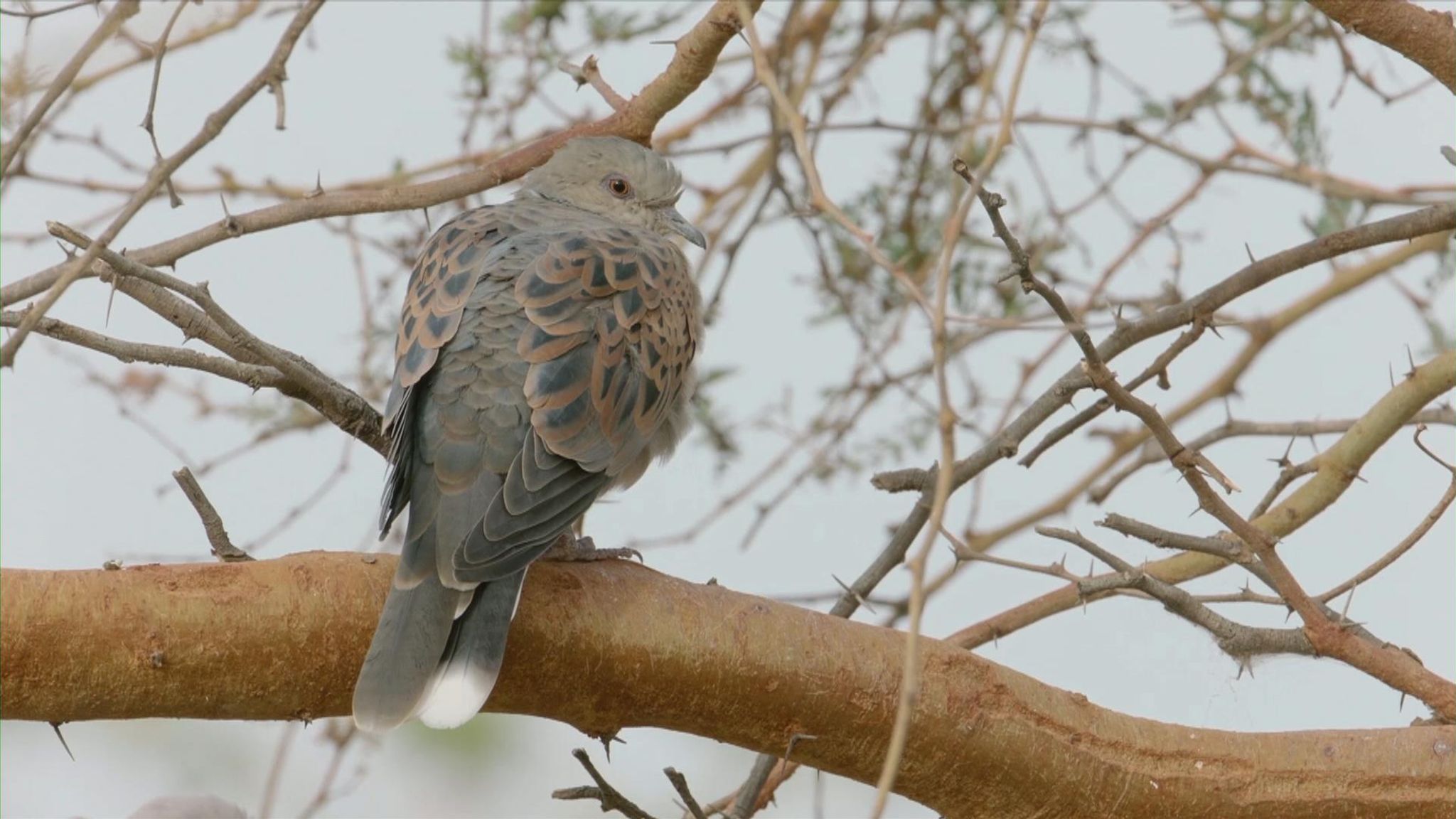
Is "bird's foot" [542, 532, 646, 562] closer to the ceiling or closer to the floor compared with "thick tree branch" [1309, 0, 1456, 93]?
closer to the floor

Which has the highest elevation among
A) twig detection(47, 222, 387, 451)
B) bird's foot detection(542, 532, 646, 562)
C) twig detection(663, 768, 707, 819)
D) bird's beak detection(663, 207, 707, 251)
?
bird's beak detection(663, 207, 707, 251)

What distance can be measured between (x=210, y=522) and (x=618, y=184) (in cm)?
222

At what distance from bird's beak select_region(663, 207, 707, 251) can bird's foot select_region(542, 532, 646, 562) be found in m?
1.48

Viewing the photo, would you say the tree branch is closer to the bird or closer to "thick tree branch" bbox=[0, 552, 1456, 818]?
the bird

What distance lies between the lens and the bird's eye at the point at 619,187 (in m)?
4.85

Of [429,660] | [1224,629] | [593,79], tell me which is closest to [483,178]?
[593,79]

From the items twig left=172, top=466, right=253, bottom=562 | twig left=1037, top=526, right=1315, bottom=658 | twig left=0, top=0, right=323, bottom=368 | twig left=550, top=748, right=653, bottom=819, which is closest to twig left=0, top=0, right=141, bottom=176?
twig left=0, top=0, right=323, bottom=368

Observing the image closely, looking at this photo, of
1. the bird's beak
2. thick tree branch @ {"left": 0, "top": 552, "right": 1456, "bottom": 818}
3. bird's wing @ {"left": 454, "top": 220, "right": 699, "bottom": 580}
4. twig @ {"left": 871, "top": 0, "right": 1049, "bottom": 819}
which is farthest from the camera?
the bird's beak

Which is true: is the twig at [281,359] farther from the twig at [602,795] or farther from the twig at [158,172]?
the twig at [602,795]

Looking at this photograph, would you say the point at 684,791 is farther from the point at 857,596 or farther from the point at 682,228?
the point at 682,228

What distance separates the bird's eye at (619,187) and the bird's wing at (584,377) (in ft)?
Result: 1.96

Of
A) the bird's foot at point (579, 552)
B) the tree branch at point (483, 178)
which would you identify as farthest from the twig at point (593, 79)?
the bird's foot at point (579, 552)

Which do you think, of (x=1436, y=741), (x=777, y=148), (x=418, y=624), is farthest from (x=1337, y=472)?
(x=418, y=624)

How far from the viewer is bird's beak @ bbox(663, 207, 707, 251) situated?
4.78 m
